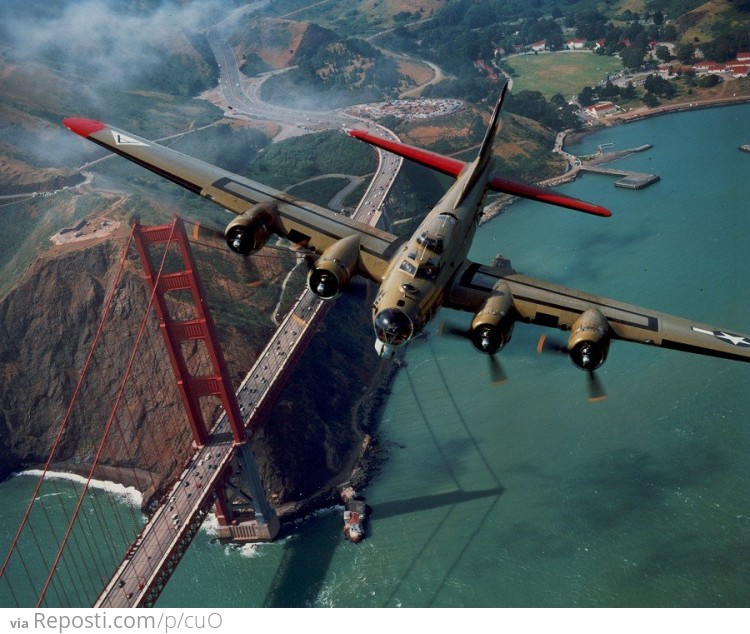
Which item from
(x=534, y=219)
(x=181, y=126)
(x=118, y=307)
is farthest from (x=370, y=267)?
(x=181, y=126)

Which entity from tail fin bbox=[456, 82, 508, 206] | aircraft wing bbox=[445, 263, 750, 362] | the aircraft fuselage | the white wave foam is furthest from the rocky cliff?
the aircraft fuselage

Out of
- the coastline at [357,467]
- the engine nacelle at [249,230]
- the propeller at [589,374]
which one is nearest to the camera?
the propeller at [589,374]

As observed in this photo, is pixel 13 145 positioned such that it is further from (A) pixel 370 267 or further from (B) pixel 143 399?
(A) pixel 370 267

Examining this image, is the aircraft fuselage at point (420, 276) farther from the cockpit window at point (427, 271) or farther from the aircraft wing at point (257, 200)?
the aircraft wing at point (257, 200)

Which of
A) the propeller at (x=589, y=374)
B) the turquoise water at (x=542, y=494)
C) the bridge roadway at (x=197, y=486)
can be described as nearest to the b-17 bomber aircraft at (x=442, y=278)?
the propeller at (x=589, y=374)

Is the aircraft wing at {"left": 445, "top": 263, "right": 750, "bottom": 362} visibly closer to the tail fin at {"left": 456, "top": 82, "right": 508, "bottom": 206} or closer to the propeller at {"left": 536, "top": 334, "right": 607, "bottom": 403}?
the propeller at {"left": 536, "top": 334, "right": 607, "bottom": 403}

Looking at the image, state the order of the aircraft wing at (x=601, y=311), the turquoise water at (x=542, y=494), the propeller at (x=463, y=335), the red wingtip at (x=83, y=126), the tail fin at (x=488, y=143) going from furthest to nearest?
the red wingtip at (x=83, y=126) < the turquoise water at (x=542, y=494) < the tail fin at (x=488, y=143) < the aircraft wing at (x=601, y=311) < the propeller at (x=463, y=335)

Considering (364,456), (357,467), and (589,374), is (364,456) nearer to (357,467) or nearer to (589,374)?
(357,467)
